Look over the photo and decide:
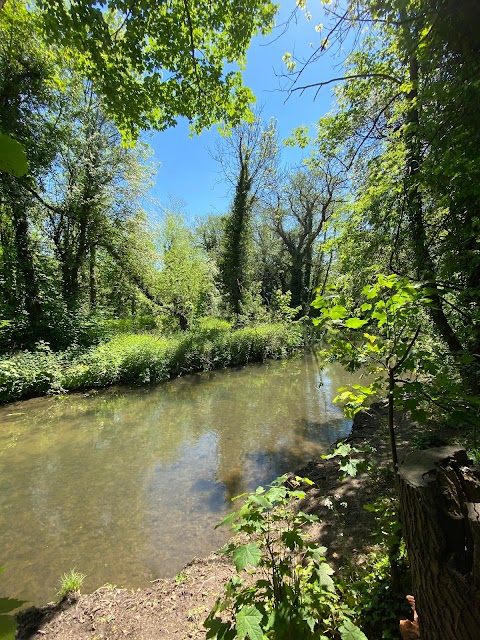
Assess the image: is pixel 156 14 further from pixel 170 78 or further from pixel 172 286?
pixel 172 286

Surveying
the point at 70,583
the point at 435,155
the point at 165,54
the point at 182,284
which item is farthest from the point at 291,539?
the point at 182,284

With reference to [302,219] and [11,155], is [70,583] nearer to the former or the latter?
[11,155]

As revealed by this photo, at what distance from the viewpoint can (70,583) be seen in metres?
3.13

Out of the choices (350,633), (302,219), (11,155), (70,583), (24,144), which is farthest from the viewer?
(302,219)

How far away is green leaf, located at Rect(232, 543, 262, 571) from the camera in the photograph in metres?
1.48

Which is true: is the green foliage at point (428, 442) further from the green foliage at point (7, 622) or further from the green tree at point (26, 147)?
the green tree at point (26, 147)

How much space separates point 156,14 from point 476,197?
140 inches

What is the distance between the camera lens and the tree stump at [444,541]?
1.22 m

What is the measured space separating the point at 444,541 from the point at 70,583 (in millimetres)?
3442

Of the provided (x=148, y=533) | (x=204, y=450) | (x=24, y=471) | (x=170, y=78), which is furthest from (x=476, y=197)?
(x=24, y=471)

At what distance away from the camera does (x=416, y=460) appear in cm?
156

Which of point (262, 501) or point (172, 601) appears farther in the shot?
point (172, 601)

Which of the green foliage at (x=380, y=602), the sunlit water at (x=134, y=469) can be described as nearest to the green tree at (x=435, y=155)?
the green foliage at (x=380, y=602)

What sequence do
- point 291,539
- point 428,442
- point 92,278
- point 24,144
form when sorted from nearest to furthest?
point 291,539 < point 428,442 < point 24,144 < point 92,278
